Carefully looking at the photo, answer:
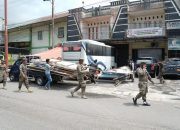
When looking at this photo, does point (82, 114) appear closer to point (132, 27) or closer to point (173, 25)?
point (173, 25)

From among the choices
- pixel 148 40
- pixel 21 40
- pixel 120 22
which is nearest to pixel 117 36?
pixel 120 22

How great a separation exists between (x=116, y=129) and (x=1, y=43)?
151 feet

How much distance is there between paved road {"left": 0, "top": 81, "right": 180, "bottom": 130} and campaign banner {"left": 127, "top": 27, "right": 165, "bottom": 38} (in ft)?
55.2

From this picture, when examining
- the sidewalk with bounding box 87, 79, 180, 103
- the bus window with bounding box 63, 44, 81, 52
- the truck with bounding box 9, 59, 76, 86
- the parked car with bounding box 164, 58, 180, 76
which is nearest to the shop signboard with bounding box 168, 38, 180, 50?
the parked car with bounding box 164, 58, 180, 76

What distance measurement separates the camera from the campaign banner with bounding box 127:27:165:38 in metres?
29.7

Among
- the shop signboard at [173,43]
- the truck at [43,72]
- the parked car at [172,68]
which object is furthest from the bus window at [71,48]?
the shop signboard at [173,43]

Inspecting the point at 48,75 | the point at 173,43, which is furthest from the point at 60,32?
the point at 48,75

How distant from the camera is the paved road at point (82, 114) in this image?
8530 millimetres

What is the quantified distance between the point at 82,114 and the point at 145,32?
21.6 metres

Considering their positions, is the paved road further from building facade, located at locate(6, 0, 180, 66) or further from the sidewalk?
building facade, located at locate(6, 0, 180, 66)

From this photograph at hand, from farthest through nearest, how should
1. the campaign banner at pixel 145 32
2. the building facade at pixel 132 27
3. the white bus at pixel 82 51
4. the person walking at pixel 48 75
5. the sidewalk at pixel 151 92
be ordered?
the building facade at pixel 132 27, the campaign banner at pixel 145 32, the white bus at pixel 82 51, the person walking at pixel 48 75, the sidewalk at pixel 151 92

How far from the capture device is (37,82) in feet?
63.8

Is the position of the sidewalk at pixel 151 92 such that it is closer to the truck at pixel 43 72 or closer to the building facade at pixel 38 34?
the truck at pixel 43 72

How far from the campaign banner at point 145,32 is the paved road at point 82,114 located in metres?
16.8
